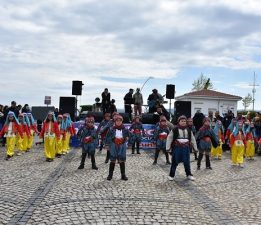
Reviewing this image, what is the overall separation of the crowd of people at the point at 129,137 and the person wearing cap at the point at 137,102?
13.3 ft

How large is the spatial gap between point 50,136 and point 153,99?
933 cm

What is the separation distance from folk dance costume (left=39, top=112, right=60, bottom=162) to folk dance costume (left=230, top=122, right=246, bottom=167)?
6399 millimetres

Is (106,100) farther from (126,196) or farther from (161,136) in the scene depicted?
(126,196)

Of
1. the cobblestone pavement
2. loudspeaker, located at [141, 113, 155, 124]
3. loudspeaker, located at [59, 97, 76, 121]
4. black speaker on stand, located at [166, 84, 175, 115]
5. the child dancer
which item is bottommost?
the cobblestone pavement

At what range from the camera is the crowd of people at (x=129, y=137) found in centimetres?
1162

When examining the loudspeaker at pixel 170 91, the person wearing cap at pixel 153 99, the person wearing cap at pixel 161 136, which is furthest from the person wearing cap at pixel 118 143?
the loudspeaker at pixel 170 91

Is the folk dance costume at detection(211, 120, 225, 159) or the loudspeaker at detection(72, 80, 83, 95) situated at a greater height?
the loudspeaker at detection(72, 80, 83, 95)

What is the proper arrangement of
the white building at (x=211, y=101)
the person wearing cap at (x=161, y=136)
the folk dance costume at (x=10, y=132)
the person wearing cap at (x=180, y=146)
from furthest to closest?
the white building at (x=211, y=101) < the person wearing cap at (x=161, y=136) < the folk dance costume at (x=10, y=132) < the person wearing cap at (x=180, y=146)

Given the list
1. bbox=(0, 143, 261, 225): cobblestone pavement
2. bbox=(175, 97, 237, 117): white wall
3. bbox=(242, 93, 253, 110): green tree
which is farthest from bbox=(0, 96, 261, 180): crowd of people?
bbox=(242, 93, 253, 110): green tree

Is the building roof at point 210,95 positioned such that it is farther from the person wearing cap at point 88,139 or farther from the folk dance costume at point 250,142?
the person wearing cap at point 88,139

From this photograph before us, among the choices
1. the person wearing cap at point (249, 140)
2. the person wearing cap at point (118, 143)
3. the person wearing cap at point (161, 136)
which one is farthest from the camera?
the person wearing cap at point (249, 140)

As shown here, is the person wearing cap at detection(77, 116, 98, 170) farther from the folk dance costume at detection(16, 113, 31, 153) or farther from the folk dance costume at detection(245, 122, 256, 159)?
the folk dance costume at detection(245, 122, 256, 159)

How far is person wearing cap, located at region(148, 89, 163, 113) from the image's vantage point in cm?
2328

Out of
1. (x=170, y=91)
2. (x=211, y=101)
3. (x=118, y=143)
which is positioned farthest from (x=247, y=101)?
(x=118, y=143)
